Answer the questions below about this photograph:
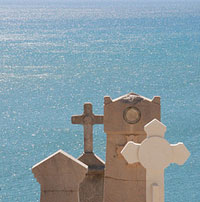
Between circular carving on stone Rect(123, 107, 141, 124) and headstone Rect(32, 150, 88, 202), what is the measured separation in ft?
2.65

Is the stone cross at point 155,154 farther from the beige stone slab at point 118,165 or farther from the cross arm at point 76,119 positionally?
the cross arm at point 76,119

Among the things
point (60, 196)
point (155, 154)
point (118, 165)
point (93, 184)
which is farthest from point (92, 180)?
point (155, 154)

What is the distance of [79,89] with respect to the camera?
4791cm

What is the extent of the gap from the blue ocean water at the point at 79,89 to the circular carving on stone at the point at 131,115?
16303mm

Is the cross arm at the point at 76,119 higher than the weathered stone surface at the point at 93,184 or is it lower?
higher

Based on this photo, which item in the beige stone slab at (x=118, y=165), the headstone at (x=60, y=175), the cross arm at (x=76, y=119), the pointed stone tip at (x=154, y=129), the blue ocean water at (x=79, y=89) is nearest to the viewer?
the pointed stone tip at (x=154, y=129)

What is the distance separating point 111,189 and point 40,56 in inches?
2648

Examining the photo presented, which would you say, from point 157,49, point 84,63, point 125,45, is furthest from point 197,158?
point 125,45

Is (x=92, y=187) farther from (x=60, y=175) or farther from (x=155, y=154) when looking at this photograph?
(x=155, y=154)

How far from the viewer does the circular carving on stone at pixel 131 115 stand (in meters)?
6.16

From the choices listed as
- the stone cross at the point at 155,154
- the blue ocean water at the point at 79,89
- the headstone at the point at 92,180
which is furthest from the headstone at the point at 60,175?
the blue ocean water at the point at 79,89

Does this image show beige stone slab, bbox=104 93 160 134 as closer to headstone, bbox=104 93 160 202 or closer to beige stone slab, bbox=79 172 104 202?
headstone, bbox=104 93 160 202

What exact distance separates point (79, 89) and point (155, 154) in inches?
Result: 1679

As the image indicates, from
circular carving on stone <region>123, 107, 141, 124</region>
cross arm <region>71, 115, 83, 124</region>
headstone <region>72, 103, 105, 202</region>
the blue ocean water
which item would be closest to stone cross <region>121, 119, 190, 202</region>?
circular carving on stone <region>123, 107, 141, 124</region>
